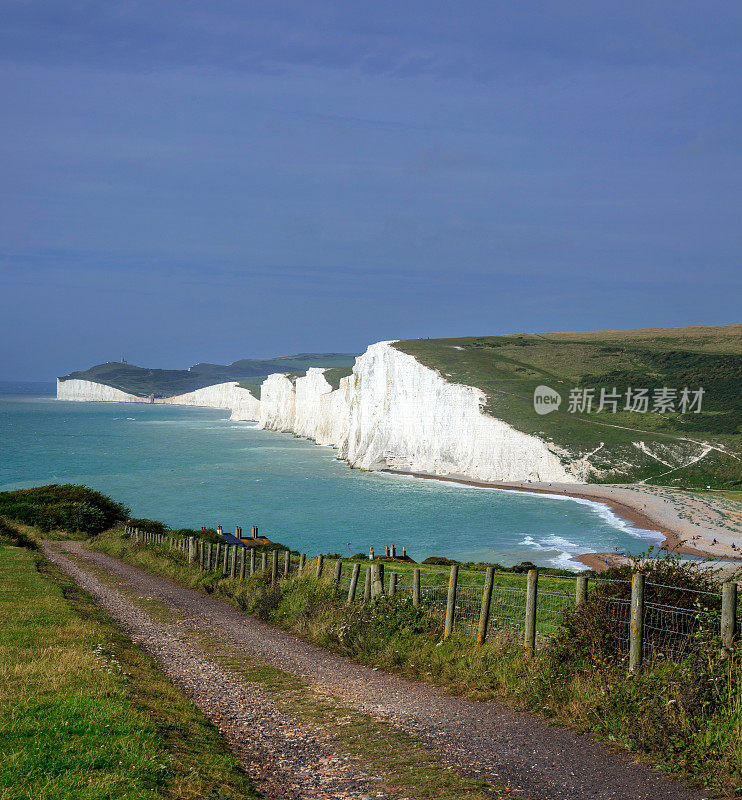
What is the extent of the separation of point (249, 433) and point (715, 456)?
350 ft

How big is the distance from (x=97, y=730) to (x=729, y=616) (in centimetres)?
625

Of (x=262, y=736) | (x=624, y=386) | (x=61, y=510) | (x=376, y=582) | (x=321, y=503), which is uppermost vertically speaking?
(x=624, y=386)

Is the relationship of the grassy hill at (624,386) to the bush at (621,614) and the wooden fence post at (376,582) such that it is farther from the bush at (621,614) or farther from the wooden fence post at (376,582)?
the bush at (621,614)

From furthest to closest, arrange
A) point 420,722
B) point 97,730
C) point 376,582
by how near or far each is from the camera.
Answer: point 376,582
point 420,722
point 97,730

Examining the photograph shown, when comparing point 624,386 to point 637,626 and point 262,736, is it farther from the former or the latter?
point 262,736

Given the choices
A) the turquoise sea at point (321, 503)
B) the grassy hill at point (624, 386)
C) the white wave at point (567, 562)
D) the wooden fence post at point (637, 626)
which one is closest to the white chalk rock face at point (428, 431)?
the grassy hill at point (624, 386)

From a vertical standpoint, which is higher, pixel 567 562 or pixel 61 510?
pixel 61 510

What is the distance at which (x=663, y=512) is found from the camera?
6525 cm

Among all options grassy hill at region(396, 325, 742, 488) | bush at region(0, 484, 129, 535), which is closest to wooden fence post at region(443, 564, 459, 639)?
bush at region(0, 484, 129, 535)

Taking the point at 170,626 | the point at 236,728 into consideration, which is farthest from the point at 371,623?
the point at 170,626

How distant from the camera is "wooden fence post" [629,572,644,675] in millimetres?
7707

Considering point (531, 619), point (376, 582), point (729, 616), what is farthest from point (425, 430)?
point (729, 616)

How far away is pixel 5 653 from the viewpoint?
9.27m

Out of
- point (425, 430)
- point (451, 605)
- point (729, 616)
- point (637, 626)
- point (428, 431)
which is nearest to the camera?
point (729, 616)
